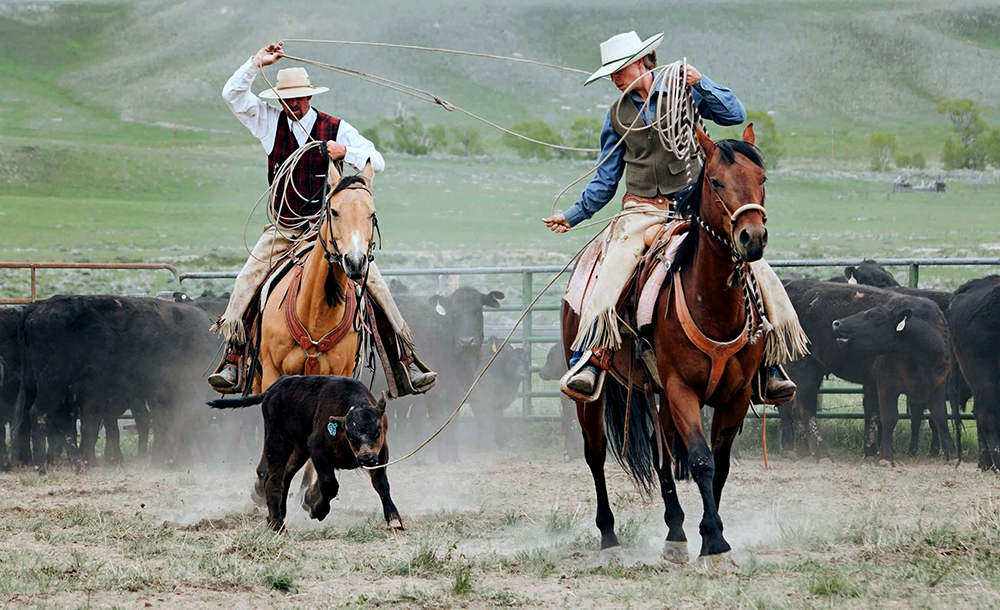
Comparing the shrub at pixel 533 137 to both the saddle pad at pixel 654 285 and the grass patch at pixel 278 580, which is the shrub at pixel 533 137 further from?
the grass patch at pixel 278 580

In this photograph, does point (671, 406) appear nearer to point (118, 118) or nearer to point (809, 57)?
point (118, 118)

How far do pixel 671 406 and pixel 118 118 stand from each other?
3907 inches

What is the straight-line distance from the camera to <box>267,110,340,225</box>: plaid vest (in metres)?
8.22

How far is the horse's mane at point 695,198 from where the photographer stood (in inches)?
228

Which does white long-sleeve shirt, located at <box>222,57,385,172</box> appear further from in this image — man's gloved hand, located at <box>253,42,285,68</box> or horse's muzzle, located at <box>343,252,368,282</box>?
horse's muzzle, located at <box>343,252,368,282</box>

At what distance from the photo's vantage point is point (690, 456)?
230 inches

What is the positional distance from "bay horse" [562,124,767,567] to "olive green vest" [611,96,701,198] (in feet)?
1.81

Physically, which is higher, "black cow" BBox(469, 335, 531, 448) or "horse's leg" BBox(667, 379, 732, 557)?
"horse's leg" BBox(667, 379, 732, 557)

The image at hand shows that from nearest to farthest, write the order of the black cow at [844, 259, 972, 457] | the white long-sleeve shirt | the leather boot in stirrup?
the white long-sleeve shirt < the leather boot in stirrup < the black cow at [844, 259, 972, 457]

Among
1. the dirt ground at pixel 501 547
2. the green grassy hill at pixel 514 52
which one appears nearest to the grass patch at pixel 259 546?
the dirt ground at pixel 501 547

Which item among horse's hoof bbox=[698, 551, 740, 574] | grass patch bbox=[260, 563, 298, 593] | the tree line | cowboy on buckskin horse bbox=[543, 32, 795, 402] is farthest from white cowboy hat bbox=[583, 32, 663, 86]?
the tree line

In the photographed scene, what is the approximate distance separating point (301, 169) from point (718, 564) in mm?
4240

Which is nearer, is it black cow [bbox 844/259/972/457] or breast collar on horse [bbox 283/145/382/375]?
breast collar on horse [bbox 283/145/382/375]

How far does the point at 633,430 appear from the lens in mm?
7168
